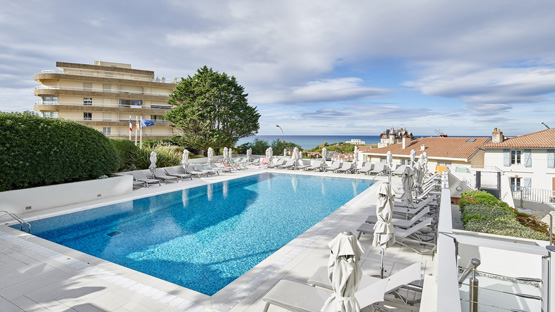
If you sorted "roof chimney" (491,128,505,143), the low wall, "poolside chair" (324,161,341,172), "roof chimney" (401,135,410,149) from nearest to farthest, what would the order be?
the low wall < "poolside chair" (324,161,341,172) < "roof chimney" (491,128,505,143) < "roof chimney" (401,135,410,149)

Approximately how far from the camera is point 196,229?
8977mm

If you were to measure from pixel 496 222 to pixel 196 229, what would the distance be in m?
8.35

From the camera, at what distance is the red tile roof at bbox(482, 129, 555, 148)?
75.6 ft

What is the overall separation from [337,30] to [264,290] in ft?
55.9

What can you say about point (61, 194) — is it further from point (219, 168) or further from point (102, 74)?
point (102, 74)

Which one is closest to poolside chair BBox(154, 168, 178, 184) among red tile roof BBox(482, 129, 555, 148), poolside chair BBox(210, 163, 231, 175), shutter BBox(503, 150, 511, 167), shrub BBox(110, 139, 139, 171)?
shrub BBox(110, 139, 139, 171)

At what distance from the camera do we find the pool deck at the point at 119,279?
14.2 ft

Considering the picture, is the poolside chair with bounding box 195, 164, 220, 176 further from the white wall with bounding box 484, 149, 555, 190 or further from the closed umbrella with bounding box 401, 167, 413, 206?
the white wall with bounding box 484, 149, 555, 190

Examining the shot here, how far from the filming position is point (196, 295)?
4.65 metres

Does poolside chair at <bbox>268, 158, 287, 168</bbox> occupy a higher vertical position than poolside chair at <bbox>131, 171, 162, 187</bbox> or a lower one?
higher

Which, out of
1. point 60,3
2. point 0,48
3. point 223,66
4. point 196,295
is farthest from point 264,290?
point 0,48

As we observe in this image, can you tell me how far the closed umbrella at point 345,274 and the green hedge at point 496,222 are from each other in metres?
5.04

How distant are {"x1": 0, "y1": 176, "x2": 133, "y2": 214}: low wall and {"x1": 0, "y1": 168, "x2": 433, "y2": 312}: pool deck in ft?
6.66

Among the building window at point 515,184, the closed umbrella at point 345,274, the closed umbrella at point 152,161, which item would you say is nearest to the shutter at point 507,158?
the building window at point 515,184
